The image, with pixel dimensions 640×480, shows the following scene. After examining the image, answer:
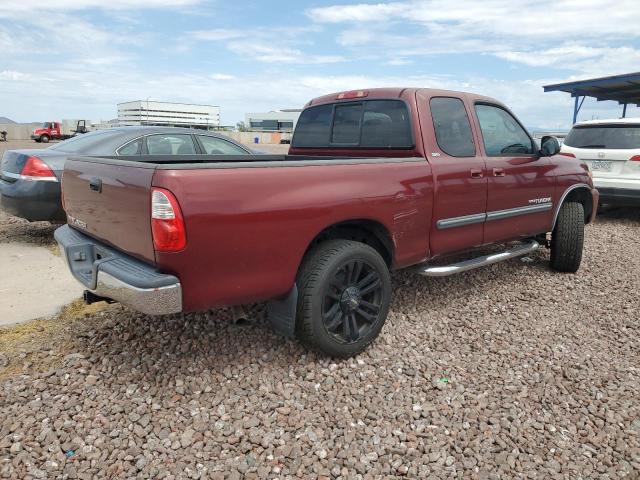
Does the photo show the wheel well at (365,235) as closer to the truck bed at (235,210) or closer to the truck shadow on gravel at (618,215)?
the truck bed at (235,210)

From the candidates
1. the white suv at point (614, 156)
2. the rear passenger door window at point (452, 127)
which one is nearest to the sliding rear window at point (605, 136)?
the white suv at point (614, 156)

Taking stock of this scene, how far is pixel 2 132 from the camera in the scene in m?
37.6

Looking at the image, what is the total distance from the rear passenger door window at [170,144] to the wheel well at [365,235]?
347 cm

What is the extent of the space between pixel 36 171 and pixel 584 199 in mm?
6292

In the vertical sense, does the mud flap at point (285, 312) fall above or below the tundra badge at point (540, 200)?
below

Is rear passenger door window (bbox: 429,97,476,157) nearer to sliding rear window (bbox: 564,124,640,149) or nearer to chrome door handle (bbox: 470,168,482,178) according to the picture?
chrome door handle (bbox: 470,168,482,178)

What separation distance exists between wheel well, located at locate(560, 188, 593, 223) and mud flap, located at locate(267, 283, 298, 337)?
3.81m

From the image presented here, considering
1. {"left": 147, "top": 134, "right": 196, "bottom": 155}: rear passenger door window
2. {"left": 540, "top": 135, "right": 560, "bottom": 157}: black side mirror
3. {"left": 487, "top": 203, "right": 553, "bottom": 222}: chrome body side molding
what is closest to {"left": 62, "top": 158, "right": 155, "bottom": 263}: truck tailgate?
{"left": 147, "top": 134, "right": 196, "bottom": 155}: rear passenger door window

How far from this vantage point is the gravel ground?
2428mm

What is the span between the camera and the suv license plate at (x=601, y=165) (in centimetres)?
802

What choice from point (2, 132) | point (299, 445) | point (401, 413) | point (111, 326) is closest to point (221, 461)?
point (299, 445)

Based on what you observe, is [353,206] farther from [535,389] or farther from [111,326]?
[111,326]

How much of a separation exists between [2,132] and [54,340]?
1643 inches

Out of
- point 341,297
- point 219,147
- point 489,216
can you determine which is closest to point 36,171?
point 219,147
